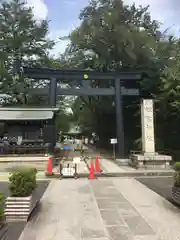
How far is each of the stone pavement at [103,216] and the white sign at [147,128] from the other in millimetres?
8064

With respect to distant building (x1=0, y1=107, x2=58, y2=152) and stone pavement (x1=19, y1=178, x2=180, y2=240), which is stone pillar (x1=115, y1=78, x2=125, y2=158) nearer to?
distant building (x1=0, y1=107, x2=58, y2=152)

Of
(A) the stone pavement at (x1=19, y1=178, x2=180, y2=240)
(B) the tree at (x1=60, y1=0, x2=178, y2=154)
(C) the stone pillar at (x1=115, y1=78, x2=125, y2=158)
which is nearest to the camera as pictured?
(A) the stone pavement at (x1=19, y1=178, x2=180, y2=240)

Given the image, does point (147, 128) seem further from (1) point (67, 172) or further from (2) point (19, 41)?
(2) point (19, 41)

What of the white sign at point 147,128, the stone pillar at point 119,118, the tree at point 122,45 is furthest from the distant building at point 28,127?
the tree at point 122,45

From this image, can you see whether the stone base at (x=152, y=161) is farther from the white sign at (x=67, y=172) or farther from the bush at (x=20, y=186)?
the bush at (x=20, y=186)

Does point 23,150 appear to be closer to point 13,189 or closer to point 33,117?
point 33,117

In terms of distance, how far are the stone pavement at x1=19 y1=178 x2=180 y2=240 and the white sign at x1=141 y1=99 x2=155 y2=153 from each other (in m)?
8.06

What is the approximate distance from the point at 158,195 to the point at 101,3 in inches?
1031

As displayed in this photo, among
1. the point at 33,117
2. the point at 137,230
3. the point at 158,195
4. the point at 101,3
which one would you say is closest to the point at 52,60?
the point at 101,3

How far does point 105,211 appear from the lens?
756 centimetres

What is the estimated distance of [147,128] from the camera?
19094 millimetres

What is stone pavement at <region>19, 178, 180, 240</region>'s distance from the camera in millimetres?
5691

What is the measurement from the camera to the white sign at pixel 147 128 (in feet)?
61.7

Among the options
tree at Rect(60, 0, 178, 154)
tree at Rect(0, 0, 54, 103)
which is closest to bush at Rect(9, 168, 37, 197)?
tree at Rect(60, 0, 178, 154)
